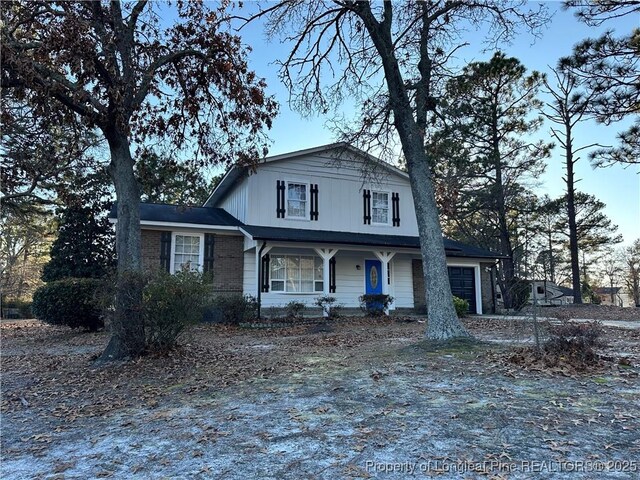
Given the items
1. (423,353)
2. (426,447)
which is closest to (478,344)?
(423,353)

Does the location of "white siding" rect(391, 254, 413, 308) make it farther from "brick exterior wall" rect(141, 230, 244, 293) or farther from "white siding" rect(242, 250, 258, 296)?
"brick exterior wall" rect(141, 230, 244, 293)

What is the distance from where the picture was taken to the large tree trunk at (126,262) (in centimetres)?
683

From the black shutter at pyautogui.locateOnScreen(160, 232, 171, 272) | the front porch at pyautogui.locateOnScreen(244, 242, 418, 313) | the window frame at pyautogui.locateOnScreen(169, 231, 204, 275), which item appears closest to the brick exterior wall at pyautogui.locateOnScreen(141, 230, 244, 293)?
the front porch at pyautogui.locateOnScreen(244, 242, 418, 313)

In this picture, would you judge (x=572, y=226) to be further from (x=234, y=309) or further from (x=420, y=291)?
(x=234, y=309)

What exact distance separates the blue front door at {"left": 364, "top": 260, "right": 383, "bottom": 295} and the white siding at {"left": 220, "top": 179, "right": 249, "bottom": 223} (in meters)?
5.24

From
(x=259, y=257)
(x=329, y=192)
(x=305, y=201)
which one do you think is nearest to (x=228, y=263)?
(x=259, y=257)

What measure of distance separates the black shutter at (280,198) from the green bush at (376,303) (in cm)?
438

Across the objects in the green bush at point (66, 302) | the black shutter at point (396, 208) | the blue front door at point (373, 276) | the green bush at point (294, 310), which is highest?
the black shutter at point (396, 208)

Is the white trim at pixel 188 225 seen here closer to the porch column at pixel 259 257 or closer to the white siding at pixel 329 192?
the white siding at pixel 329 192

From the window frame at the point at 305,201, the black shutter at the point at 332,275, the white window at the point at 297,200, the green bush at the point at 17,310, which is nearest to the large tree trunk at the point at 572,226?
the black shutter at the point at 332,275

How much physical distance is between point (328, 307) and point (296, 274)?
5.89 feet

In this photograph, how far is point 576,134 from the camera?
22.0 meters

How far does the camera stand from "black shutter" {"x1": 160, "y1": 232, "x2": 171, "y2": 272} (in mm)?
14328

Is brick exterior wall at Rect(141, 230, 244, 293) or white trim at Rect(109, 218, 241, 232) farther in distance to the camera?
brick exterior wall at Rect(141, 230, 244, 293)
